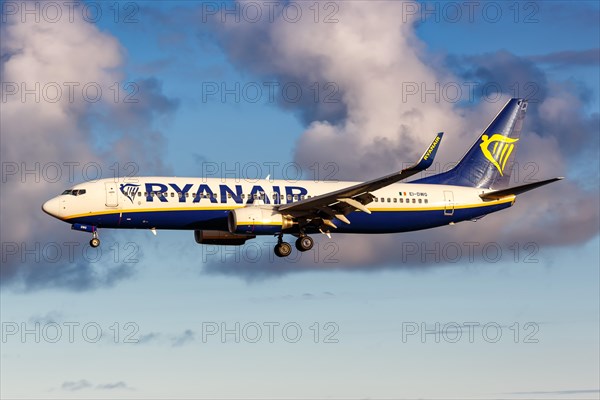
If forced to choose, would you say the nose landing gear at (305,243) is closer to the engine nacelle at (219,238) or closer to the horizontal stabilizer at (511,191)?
the engine nacelle at (219,238)

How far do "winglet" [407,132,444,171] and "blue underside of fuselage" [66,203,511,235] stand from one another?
11339 mm

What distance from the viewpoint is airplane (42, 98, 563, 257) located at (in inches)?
2594

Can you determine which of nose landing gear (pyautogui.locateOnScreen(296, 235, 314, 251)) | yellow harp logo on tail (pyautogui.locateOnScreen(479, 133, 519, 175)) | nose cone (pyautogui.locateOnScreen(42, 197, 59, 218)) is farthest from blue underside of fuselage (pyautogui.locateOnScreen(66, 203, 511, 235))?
yellow harp logo on tail (pyautogui.locateOnScreen(479, 133, 519, 175))

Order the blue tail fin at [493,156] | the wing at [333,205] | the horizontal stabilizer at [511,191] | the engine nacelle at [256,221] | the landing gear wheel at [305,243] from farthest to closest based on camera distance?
the blue tail fin at [493,156], the landing gear wheel at [305,243], the horizontal stabilizer at [511,191], the engine nacelle at [256,221], the wing at [333,205]

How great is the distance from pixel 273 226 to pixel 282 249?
13.3 feet

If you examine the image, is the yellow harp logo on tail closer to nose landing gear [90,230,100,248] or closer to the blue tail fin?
the blue tail fin

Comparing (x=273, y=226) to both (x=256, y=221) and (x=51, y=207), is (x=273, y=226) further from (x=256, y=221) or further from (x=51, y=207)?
(x=51, y=207)

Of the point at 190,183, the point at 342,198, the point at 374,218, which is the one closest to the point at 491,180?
the point at 374,218

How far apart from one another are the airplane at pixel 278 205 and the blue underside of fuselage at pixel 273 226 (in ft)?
0.18

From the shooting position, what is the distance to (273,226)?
67250 mm

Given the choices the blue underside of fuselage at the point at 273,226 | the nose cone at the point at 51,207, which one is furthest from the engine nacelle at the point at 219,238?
the nose cone at the point at 51,207

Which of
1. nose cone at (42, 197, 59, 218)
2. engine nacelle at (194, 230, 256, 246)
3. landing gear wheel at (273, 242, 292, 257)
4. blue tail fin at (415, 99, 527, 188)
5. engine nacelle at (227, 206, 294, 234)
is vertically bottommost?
landing gear wheel at (273, 242, 292, 257)

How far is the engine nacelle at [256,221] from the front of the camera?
6606cm

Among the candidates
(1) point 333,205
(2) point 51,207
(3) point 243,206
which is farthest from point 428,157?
(2) point 51,207
